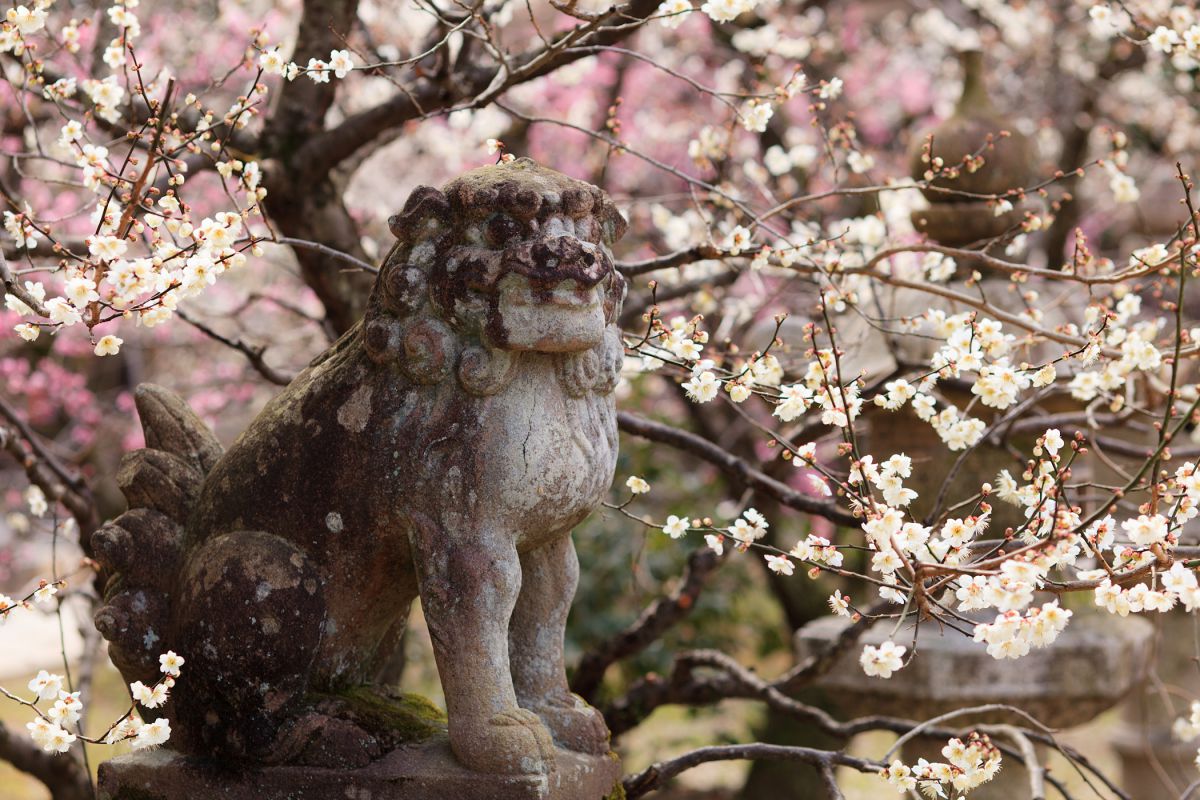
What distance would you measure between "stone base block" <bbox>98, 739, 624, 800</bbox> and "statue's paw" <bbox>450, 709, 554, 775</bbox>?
0.02 m

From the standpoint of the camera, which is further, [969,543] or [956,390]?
[956,390]

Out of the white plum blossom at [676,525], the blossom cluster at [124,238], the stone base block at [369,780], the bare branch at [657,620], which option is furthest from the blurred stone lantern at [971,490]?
the blossom cluster at [124,238]

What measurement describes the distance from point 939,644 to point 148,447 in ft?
8.54

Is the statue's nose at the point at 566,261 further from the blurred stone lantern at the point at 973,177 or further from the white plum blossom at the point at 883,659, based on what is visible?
the blurred stone lantern at the point at 973,177

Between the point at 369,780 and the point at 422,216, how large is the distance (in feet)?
3.52

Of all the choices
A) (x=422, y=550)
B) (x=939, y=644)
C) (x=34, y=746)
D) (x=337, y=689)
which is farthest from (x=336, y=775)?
(x=939, y=644)

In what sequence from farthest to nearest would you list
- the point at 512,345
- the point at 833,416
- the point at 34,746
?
the point at 34,746 → the point at 833,416 → the point at 512,345

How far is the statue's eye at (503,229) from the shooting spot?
2.47m

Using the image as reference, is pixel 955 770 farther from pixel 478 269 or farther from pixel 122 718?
pixel 122 718

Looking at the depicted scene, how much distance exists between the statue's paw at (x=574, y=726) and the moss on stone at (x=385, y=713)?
0.21m

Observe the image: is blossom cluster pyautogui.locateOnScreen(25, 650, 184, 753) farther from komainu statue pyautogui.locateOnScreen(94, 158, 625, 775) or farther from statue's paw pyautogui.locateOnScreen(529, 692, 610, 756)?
statue's paw pyautogui.locateOnScreen(529, 692, 610, 756)

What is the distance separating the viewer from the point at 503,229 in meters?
2.47

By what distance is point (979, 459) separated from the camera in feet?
14.9

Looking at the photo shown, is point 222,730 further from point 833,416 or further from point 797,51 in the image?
point 797,51
